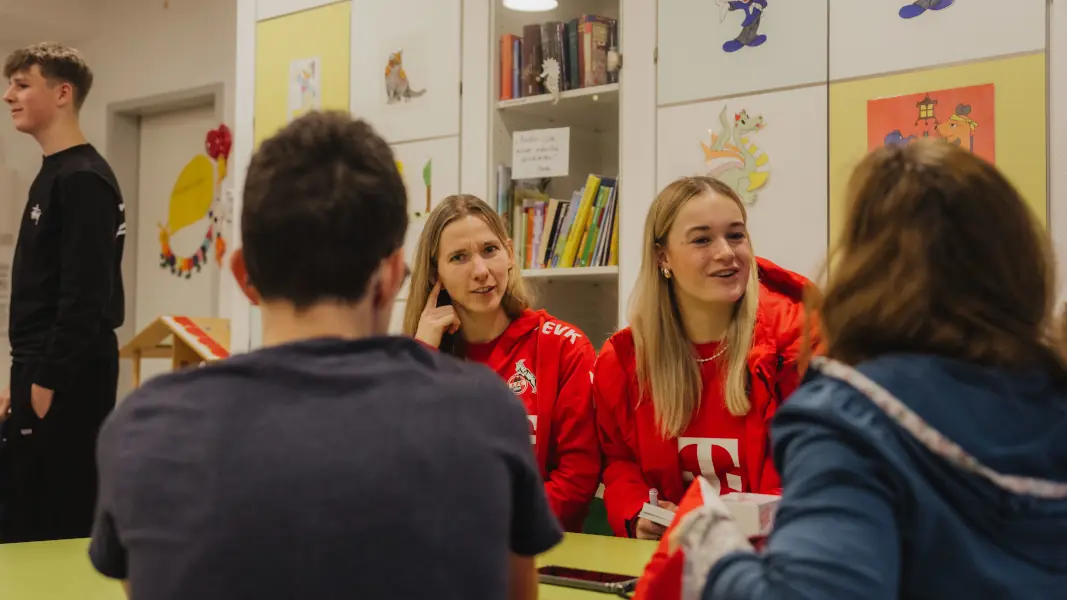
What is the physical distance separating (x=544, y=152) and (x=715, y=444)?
1513mm

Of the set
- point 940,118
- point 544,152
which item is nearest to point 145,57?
point 544,152

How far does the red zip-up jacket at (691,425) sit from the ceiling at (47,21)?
464cm

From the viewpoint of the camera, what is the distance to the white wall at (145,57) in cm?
525

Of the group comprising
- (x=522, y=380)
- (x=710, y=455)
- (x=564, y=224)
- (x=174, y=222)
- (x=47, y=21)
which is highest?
(x=47, y=21)

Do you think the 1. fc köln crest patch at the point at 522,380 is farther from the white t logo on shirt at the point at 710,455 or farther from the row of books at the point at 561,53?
the row of books at the point at 561,53

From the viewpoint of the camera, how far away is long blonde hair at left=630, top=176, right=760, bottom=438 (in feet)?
6.91

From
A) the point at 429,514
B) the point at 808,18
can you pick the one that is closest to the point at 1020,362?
the point at 429,514

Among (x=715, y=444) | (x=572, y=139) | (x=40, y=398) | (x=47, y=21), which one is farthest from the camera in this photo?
(x=47, y=21)

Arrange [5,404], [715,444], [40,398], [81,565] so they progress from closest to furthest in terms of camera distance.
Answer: [81,565], [715,444], [40,398], [5,404]

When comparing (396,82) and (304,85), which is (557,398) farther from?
(304,85)

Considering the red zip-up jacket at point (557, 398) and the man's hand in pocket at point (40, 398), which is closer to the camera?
the red zip-up jacket at point (557, 398)

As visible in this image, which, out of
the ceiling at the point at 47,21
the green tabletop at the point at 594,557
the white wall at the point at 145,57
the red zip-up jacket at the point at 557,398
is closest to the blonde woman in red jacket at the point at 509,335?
the red zip-up jacket at the point at 557,398

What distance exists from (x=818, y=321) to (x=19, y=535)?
245 cm

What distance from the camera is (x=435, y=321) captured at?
252 cm
